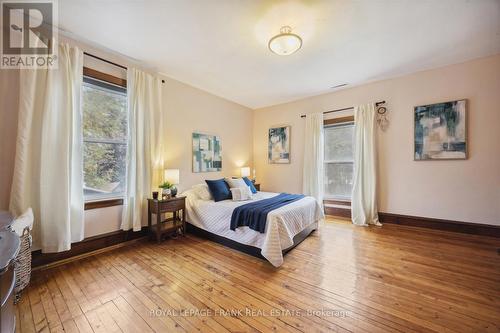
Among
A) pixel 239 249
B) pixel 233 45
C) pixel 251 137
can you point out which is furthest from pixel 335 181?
pixel 233 45

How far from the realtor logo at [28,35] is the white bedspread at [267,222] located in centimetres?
246

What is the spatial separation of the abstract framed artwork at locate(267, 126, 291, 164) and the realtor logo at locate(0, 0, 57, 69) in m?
4.06

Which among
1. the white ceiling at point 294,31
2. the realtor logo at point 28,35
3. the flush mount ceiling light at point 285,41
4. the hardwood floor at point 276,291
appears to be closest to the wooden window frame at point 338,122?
the white ceiling at point 294,31

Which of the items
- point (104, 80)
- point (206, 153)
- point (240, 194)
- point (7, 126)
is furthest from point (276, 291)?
point (104, 80)

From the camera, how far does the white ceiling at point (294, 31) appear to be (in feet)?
6.32

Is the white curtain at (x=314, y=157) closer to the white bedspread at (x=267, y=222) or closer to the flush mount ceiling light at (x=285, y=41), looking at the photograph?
the white bedspread at (x=267, y=222)

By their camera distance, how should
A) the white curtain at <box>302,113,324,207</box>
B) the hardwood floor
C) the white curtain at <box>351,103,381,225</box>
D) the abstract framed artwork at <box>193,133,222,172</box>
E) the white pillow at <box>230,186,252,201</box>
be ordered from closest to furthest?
1. the hardwood floor
2. the white pillow at <box>230,186,252,201</box>
3. the white curtain at <box>351,103,381,225</box>
4. the abstract framed artwork at <box>193,133,222,172</box>
5. the white curtain at <box>302,113,324,207</box>

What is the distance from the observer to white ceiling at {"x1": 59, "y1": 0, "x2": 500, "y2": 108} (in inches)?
75.9

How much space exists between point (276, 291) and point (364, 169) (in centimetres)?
301

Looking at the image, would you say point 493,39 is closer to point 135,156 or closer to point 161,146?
point 161,146

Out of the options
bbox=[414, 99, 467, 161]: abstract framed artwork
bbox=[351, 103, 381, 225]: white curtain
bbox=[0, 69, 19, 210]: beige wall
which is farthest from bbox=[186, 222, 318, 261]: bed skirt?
bbox=[414, 99, 467, 161]: abstract framed artwork

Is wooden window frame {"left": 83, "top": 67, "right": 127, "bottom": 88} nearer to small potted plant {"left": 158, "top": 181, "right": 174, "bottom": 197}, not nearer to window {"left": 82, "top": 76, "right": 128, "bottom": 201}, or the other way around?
window {"left": 82, "top": 76, "right": 128, "bottom": 201}

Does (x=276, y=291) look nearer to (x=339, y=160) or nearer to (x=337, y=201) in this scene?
Result: (x=337, y=201)

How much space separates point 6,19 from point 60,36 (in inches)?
16.1
